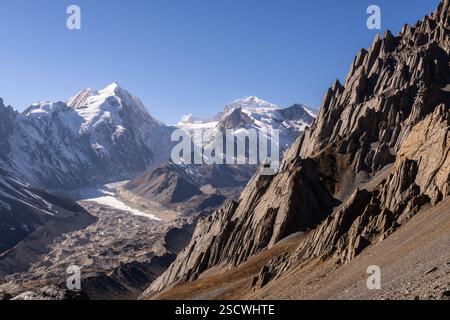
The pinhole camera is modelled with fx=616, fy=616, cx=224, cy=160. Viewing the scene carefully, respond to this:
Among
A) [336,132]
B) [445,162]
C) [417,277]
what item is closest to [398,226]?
[445,162]

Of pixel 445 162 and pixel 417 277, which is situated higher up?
pixel 445 162

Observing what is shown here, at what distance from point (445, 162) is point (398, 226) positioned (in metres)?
14.9

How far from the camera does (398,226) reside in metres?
82.9

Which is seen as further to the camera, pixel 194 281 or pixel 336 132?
pixel 336 132

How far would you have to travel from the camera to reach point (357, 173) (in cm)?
14312

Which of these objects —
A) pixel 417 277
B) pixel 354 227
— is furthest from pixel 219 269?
pixel 417 277

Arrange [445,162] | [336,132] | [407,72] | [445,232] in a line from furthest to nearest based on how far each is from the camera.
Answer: [407,72], [336,132], [445,162], [445,232]

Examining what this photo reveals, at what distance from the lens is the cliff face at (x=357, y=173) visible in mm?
91312

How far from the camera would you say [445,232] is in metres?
62.2

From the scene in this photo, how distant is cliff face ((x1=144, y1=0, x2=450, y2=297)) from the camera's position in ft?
300
